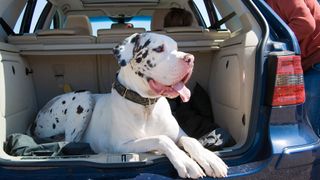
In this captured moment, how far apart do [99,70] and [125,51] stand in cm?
112

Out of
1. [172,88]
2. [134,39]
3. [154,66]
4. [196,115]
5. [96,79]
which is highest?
[134,39]

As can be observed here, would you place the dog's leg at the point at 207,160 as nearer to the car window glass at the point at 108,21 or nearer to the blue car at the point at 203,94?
the blue car at the point at 203,94

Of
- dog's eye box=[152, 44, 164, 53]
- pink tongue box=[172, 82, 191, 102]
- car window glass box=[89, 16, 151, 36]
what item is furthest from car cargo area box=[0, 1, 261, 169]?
car window glass box=[89, 16, 151, 36]

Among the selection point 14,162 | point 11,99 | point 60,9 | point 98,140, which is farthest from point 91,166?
point 60,9

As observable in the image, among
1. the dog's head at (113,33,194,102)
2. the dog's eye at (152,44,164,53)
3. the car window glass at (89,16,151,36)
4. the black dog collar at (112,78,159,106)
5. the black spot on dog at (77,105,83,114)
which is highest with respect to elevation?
the car window glass at (89,16,151,36)

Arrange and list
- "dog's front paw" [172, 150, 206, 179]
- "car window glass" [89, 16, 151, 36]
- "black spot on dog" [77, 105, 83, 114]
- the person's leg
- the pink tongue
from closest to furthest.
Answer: "dog's front paw" [172, 150, 206, 179], the pink tongue, "black spot on dog" [77, 105, 83, 114], the person's leg, "car window glass" [89, 16, 151, 36]

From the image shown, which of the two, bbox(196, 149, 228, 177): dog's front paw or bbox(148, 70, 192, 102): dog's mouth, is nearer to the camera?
bbox(196, 149, 228, 177): dog's front paw

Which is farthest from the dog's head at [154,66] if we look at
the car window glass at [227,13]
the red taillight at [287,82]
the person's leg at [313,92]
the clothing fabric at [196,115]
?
the person's leg at [313,92]

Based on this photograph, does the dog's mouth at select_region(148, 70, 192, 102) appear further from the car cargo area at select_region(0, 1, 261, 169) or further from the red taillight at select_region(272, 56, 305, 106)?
the red taillight at select_region(272, 56, 305, 106)

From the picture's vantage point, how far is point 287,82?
2340 millimetres

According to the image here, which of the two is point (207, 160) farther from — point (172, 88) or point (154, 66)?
point (154, 66)

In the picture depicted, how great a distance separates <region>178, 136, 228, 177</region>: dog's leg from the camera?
2.13 meters

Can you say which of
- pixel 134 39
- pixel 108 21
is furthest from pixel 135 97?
pixel 108 21

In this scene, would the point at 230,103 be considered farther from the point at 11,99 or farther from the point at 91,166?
the point at 11,99
